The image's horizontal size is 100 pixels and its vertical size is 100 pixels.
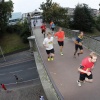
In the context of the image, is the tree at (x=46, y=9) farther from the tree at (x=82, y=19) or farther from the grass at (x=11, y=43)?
the tree at (x=82, y=19)

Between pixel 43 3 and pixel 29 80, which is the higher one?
pixel 43 3

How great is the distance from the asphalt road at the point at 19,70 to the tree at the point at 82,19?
19.8m

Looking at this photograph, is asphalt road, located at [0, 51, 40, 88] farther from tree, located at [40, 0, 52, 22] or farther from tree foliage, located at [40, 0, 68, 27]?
tree foliage, located at [40, 0, 68, 27]

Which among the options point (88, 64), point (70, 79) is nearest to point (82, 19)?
point (70, 79)

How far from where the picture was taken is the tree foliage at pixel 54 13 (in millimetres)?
39300

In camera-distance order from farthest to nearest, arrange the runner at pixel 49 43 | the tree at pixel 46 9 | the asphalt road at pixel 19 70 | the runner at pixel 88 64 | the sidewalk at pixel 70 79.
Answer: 1. the tree at pixel 46 9
2. the asphalt road at pixel 19 70
3. the runner at pixel 49 43
4. the sidewalk at pixel 70 79
5. the runner at pixel 88 64

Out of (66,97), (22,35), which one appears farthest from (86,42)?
(22,35)

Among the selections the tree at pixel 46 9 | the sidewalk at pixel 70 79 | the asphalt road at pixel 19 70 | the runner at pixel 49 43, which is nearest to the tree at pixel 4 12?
the tree at pixel 46 9

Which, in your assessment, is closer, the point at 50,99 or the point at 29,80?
the point at 50,99

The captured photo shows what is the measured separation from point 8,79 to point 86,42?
1437 centimetres

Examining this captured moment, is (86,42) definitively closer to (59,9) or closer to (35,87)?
(35,87)

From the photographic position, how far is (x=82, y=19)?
4662cm

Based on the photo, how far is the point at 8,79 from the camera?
907 inches

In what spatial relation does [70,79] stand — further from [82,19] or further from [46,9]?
[82,19]
